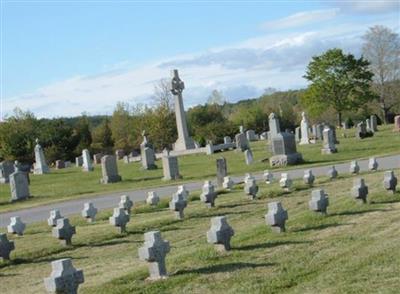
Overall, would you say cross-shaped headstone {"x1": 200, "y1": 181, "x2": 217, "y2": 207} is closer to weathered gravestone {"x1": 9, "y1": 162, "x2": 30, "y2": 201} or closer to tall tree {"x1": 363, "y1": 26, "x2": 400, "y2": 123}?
weathered gravestone {"x1": 9, "y1": 162, "x2": 30, "y2": 201}

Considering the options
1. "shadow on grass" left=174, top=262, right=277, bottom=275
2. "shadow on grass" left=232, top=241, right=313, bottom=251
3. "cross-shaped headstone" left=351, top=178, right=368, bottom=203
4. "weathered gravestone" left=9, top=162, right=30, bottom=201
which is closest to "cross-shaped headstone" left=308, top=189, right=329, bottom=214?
"cross-shaped headstone" left=351, top=178, right=368, bottom=203

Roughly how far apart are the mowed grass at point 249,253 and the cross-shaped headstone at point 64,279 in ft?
2.03

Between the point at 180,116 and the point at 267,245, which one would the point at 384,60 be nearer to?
the point at 180,116

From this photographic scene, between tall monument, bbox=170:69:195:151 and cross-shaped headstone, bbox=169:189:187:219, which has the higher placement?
tall monument, bbox=170:69:195:151

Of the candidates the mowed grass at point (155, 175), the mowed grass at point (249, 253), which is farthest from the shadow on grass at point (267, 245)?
the mowed grass at point (155, 175)

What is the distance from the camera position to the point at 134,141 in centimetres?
7962

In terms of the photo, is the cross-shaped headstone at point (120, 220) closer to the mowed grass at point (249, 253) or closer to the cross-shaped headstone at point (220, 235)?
the mowed grass at point (249, 253)

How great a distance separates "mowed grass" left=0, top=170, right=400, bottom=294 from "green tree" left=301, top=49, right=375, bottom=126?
52.0m

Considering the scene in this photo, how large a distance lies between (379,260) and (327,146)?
26004mm

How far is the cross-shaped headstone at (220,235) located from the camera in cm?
1066

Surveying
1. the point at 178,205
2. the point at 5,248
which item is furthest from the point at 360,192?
the point at 5,248

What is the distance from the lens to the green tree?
222 ft

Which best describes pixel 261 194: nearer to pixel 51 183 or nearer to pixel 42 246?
pixel 42 246

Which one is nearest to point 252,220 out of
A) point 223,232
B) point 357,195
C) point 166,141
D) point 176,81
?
point 357,195
